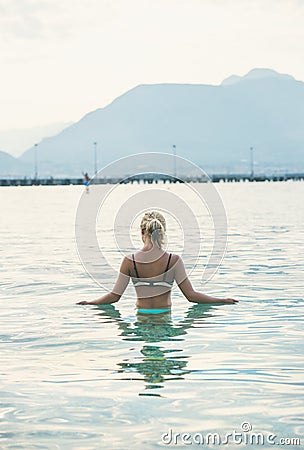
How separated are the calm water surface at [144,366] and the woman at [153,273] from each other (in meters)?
0.27

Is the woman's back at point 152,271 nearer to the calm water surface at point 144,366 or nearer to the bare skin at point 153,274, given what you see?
the bare skin at point 153,274

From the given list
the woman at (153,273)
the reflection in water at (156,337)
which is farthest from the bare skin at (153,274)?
the reflection in water at (156,337)

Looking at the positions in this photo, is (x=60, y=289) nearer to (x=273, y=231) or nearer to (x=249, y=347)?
(x=249, y=347)

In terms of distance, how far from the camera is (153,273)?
33.3 ft

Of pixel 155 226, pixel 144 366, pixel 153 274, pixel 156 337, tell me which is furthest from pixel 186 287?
pixel 144 366

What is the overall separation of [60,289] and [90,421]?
8019 millimetres

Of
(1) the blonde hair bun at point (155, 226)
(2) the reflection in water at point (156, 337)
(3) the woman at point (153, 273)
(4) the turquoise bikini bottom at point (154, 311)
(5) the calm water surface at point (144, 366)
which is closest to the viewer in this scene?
(5) the calm water surface at point (144, 366)

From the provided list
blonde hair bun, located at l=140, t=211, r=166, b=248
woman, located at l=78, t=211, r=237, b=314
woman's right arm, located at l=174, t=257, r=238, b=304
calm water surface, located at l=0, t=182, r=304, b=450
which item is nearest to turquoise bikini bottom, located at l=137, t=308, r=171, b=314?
woman, located at l=78, t=211, r=237, b=314

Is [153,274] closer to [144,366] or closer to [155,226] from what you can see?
[155,226]

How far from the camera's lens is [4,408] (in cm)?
666

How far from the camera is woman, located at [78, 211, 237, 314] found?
9570 millimetres

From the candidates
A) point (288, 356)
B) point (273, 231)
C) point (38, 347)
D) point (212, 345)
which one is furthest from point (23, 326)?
point (273, 231)

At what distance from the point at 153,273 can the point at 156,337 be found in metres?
0.97

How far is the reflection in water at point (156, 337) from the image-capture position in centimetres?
762
